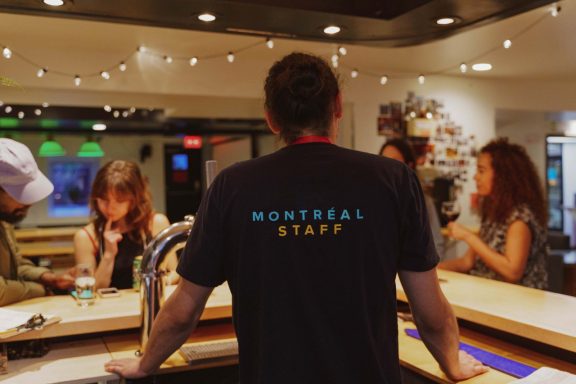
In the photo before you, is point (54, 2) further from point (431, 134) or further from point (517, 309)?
point (431, 134)

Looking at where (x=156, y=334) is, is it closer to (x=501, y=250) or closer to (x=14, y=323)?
(x=14, y=323)

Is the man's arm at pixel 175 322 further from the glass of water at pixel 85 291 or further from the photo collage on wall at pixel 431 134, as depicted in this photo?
the photo collage on wall at pixel 431 134

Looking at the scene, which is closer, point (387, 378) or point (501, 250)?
point (387, 378)

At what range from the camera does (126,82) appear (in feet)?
15.9

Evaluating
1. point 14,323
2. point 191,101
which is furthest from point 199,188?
point 14,323

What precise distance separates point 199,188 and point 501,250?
8681 millimetres

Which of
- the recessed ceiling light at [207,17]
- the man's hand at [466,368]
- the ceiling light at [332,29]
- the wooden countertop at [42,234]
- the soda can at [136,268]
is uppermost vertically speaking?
the recessed ceiling light at [207,17]

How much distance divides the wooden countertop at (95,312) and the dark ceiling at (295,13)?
1.34 m

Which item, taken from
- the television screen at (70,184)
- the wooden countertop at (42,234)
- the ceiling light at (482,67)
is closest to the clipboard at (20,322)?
the ceiling light at (482,67)

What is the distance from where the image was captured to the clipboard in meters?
1.69

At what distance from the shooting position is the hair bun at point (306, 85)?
1332 mm

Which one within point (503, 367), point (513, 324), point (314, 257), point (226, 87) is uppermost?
point (226, 87)

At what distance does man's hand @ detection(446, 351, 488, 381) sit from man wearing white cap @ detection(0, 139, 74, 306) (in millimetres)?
1528

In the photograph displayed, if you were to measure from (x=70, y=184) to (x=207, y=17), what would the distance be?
8.99 meters
